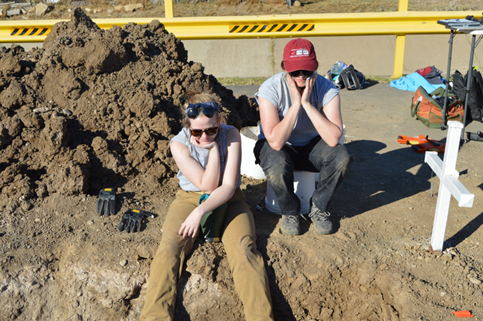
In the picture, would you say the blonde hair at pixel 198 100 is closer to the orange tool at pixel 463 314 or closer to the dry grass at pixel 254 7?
the orange tool at pixel 463 314

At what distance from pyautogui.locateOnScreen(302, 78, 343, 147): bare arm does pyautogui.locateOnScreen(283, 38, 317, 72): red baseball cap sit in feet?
0.38

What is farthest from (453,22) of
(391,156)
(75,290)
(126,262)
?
(75,290)

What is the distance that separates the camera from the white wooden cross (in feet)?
8.12

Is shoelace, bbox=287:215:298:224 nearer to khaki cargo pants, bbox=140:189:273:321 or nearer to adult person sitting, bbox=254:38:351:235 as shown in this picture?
adult person sitting, bbox=254:38:351:235

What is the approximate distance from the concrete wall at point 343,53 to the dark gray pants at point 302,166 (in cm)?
542

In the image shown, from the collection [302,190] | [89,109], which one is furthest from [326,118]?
[89,109]

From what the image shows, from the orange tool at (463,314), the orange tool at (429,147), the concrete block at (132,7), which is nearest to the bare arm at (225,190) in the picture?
the orange tool at (463,314)

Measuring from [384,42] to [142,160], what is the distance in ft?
20.6

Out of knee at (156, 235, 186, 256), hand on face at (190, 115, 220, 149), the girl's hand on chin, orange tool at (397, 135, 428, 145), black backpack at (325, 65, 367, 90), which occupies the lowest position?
orange tool at (397, 135, 428, 145)

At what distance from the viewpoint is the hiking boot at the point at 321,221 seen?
3.10 metres

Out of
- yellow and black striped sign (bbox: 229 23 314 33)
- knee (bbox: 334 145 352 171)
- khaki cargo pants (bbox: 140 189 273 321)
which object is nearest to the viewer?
khaki cargo pants (bbox: 140 189 273 321)

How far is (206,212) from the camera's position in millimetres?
2719

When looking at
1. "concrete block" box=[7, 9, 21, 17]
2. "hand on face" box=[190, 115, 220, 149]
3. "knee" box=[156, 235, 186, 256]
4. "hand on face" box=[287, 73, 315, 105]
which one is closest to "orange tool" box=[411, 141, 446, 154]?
"hand on face" box=[287, 73, 315, 105]

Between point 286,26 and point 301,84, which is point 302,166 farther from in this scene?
point 286,26
